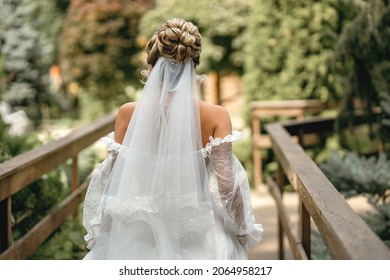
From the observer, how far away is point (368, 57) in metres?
5.80

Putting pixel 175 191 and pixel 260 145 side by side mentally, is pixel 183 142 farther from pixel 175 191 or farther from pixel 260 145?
pixel 260 145

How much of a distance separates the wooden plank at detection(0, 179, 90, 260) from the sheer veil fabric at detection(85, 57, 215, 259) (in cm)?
Answer: 78

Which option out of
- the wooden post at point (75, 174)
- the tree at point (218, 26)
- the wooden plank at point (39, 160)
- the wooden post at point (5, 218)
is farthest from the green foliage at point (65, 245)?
the tree at point (218, 26)

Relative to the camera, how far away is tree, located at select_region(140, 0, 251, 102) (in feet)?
43.0

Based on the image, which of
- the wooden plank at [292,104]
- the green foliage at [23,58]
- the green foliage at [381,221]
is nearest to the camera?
the green foliage at [381,221]

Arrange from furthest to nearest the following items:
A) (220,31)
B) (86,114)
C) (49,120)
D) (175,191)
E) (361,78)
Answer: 1. (49,120)
2. (86,114)
3. (220,31)
4. (361,78)
5. (175,191)

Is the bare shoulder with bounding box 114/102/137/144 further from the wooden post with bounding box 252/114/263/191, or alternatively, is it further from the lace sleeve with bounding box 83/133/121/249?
the wooden post with bounding box 252/114/263/191

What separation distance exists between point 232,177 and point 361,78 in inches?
152

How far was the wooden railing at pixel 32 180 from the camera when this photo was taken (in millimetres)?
3197

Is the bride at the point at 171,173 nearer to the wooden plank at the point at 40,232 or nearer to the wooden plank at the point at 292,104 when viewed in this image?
the wooden plank at the point at 40,232

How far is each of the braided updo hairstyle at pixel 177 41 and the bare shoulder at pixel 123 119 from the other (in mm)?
251

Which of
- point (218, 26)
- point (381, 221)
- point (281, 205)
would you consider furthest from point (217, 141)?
point (218, 26)
